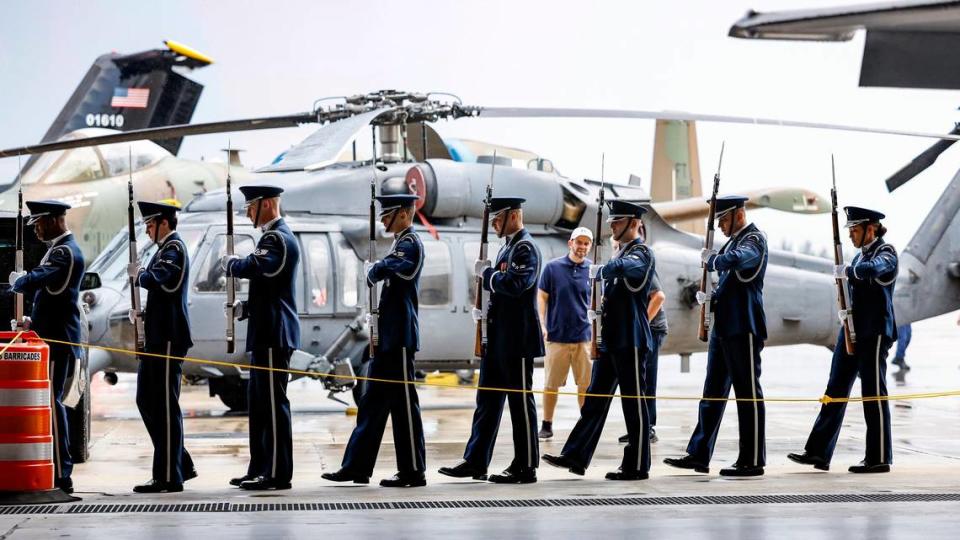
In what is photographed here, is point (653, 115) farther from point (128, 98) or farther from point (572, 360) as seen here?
point (128, 98)

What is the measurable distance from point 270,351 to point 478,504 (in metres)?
1.61

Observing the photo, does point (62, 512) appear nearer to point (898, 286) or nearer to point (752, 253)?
point (752, 253)

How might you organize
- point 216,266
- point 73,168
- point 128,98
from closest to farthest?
point 216,266 → point 73,168 → point 128,98

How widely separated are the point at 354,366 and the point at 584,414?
536cm

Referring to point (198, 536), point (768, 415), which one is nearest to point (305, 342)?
point (768, 415)

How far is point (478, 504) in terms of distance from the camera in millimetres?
7699

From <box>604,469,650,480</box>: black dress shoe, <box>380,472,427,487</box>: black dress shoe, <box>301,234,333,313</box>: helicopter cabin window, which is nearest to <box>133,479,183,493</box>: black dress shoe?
<box>380,472,427,487</box>: black dress shoe

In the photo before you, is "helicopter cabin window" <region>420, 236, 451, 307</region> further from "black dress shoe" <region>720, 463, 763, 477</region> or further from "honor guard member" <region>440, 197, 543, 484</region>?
"black dress shoe" <region>720, 463, 763, 477</region>

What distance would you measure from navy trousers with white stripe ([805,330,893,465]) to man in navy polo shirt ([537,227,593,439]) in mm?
2540

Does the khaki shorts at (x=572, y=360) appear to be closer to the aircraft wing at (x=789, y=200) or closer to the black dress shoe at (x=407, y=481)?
the black dress shoe at (x=407, y=481)

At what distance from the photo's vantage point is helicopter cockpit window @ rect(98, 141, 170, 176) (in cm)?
1827

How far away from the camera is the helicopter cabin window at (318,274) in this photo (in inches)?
558

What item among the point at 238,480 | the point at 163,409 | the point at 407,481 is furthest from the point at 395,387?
the point at 163,409

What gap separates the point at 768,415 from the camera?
14.3 metres
